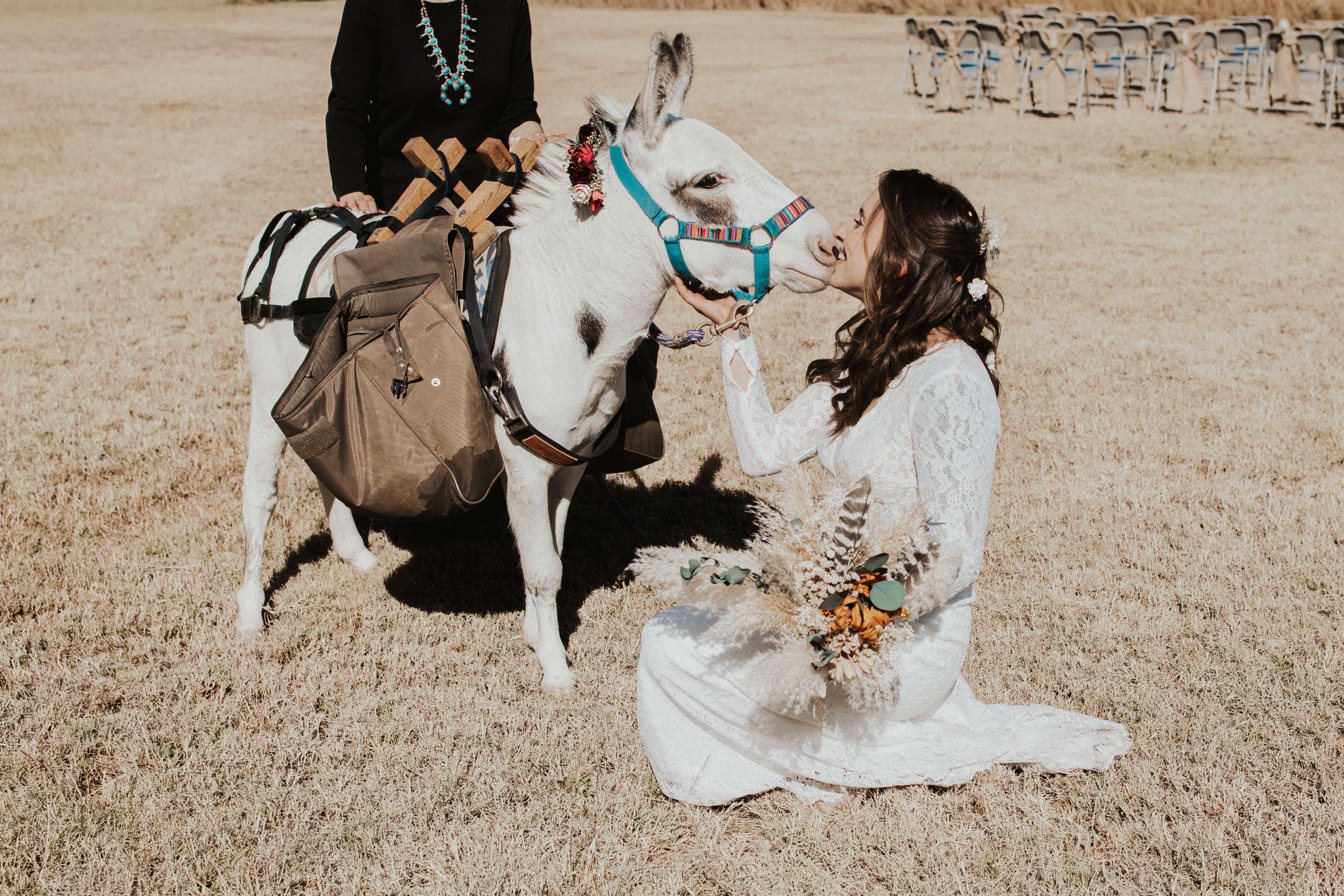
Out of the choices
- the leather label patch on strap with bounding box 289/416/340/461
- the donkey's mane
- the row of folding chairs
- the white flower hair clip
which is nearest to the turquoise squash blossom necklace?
the donkey's mane

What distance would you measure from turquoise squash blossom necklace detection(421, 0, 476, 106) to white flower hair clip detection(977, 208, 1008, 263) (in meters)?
2.50

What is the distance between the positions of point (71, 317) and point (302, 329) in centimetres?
A: 561

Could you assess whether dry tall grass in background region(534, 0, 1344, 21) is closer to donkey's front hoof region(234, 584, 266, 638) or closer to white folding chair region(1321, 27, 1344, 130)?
white folding chair region(1321, 27, 1344, 130)

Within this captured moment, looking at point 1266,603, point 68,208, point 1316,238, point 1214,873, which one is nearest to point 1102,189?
point 1316,238

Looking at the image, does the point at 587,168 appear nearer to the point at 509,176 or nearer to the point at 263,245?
the point at 509,176

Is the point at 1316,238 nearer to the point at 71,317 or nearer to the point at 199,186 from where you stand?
the point at 71,317

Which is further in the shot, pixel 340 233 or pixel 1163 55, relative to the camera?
pixel 1163 55

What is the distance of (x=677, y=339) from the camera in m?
3.40

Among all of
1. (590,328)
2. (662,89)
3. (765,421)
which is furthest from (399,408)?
(662,89)

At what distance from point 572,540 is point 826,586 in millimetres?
2759

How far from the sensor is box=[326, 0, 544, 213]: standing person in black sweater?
4.17 m

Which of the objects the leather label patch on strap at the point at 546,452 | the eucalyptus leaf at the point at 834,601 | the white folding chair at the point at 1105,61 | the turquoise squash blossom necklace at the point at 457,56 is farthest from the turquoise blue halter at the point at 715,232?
the white folding chair at the point at 1105,61

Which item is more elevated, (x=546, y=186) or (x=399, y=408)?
(x=546, y=186)

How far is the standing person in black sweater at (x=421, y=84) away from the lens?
4.17 metres
